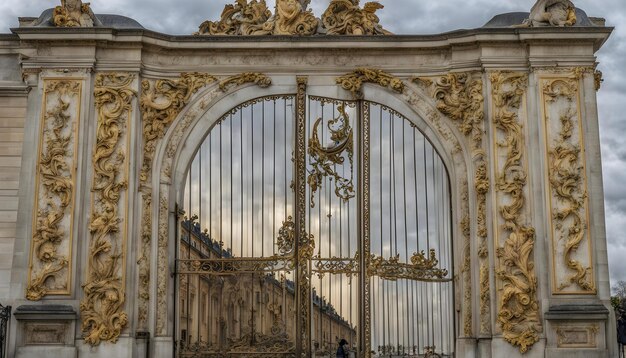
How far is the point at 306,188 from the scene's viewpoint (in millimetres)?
18625

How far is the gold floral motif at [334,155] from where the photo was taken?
18.6 metres

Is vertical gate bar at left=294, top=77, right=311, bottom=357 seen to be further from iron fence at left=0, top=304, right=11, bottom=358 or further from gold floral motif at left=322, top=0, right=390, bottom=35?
iron fence at left=0, top=304, right=11, bottom=358

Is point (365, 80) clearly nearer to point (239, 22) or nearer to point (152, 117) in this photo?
point (239, 22)

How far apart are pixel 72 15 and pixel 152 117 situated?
2.55 metres

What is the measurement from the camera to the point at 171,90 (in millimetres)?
18797

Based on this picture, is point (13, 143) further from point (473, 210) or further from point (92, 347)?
point (473, 210)

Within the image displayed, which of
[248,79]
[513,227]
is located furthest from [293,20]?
[513,227]

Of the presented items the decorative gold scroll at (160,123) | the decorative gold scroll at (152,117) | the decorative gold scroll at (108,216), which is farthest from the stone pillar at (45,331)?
the decorative gold scroll at (152,117)

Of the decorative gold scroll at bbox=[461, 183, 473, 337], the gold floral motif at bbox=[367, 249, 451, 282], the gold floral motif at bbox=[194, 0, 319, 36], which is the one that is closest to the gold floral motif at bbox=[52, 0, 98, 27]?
the gold floral motif at bbox=[194, 0, 319, 36]

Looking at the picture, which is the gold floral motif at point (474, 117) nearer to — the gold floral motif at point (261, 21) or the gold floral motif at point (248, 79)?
the gold floral motif at point (261, 21)

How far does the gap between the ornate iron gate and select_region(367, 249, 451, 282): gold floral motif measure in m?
0.02

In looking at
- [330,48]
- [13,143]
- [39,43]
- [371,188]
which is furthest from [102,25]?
[371,188]

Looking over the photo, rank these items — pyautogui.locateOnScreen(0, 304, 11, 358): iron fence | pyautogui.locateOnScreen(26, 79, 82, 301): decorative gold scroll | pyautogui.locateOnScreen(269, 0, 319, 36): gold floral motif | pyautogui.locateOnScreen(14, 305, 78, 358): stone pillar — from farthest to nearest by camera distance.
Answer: pyautogui.locateOnScreen(269, 0, 319, 36): gold floral motif < pyautogui.locateOnScreen(26, 79, 82, 301): decorative gold scroll < pyautogui.locateOnScreen(14, 305, 78, 358): stone pillar < pyautogui.locateOnScreen(0, 304, 11, 358): iron fence

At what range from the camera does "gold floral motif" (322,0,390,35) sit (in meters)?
19.1
